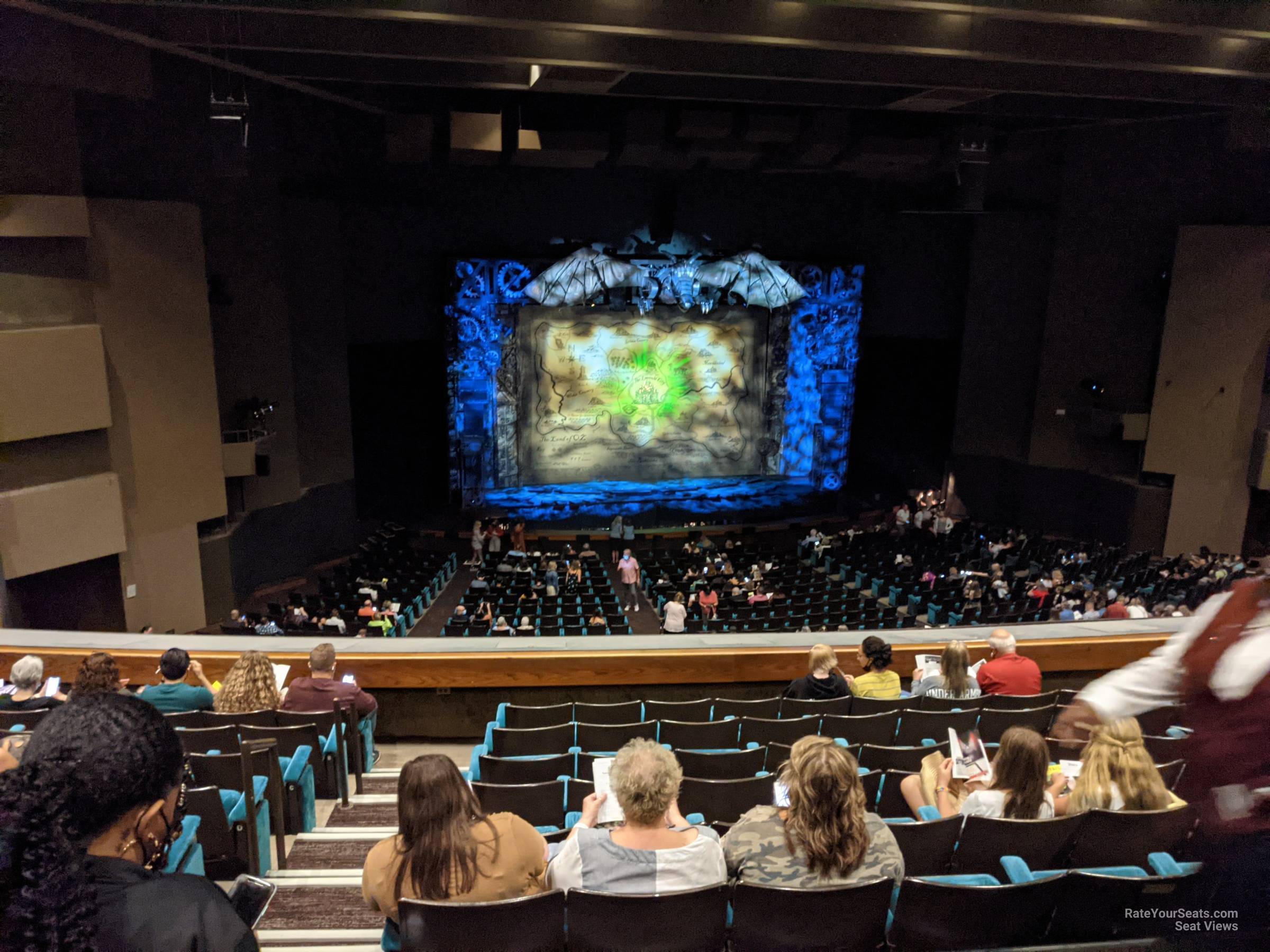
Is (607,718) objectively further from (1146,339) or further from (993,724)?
(1146,339)

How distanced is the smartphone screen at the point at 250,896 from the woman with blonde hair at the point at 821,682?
3.96m

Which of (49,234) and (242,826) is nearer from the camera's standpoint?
(242,826)

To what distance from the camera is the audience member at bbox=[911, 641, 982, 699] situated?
17.6ft

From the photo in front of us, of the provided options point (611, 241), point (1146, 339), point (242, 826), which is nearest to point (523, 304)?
point (611, 241)

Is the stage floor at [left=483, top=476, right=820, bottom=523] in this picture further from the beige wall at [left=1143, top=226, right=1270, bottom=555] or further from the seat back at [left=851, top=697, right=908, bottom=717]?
the seat back at [left=851, top=697, right=908, bottom=717]

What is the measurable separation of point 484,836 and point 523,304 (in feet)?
55.9

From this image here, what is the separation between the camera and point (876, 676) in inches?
217

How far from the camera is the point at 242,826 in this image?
3682 mm

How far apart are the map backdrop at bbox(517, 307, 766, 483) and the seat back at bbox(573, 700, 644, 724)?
1480 cm

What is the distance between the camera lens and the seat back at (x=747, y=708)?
538cm

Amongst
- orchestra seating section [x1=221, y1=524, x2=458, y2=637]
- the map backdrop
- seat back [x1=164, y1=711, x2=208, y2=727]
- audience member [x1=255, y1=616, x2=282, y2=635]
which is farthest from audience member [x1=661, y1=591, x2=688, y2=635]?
the map backdrop

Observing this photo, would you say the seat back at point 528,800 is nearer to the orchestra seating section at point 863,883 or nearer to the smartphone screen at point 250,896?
the orchestra seating section at point 863,883

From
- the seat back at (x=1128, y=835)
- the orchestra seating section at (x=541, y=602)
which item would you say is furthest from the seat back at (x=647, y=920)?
the orchestra seating section at (x=541, y=602)

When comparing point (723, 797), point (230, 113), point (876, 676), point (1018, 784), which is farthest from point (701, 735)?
point (230, 113)
